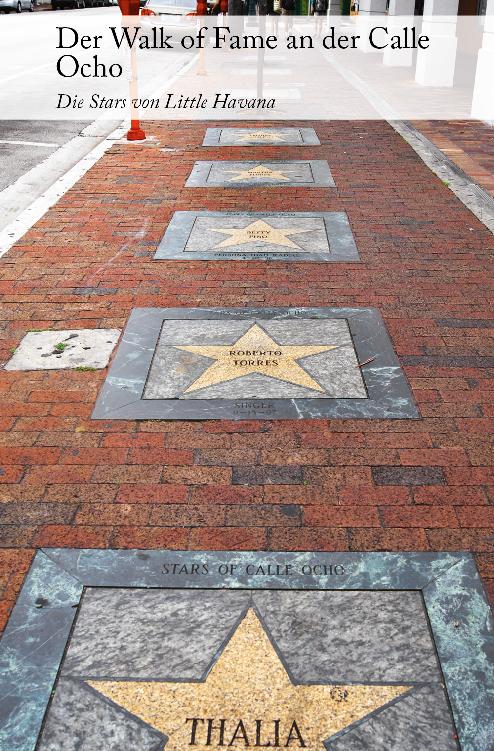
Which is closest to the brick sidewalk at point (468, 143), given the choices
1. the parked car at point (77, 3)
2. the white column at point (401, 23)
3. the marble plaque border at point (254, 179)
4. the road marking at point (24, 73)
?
the marble plaque border at point (254, 179)

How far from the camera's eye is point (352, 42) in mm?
28719

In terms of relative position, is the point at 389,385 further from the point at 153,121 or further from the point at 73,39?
the point at 73,39

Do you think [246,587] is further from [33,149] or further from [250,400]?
[33,149]

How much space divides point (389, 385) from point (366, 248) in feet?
8.16

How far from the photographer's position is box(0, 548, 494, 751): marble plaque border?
102 inches

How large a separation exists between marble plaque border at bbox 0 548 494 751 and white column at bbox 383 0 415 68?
792 inches

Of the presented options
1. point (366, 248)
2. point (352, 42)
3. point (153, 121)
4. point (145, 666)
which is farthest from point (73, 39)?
point (145, 666)

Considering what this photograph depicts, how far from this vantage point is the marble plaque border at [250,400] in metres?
4.31

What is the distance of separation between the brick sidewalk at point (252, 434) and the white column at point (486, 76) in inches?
247

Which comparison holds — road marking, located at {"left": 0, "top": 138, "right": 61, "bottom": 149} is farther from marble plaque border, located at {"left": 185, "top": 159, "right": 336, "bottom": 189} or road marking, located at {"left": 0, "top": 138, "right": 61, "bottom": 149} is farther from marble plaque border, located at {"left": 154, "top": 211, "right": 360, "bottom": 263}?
marble plaque border, located at {"left": 154, "top": 211, "right": 360, "bottom": 263}

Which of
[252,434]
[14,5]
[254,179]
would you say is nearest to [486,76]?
[254,179]

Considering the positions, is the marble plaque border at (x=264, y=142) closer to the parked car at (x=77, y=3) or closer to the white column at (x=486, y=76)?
the white column at (x=486, y=76)

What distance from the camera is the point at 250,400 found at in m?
4.43

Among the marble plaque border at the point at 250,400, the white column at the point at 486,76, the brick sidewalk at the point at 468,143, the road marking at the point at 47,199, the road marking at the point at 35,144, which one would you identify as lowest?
the road marking at the point at 35,144
